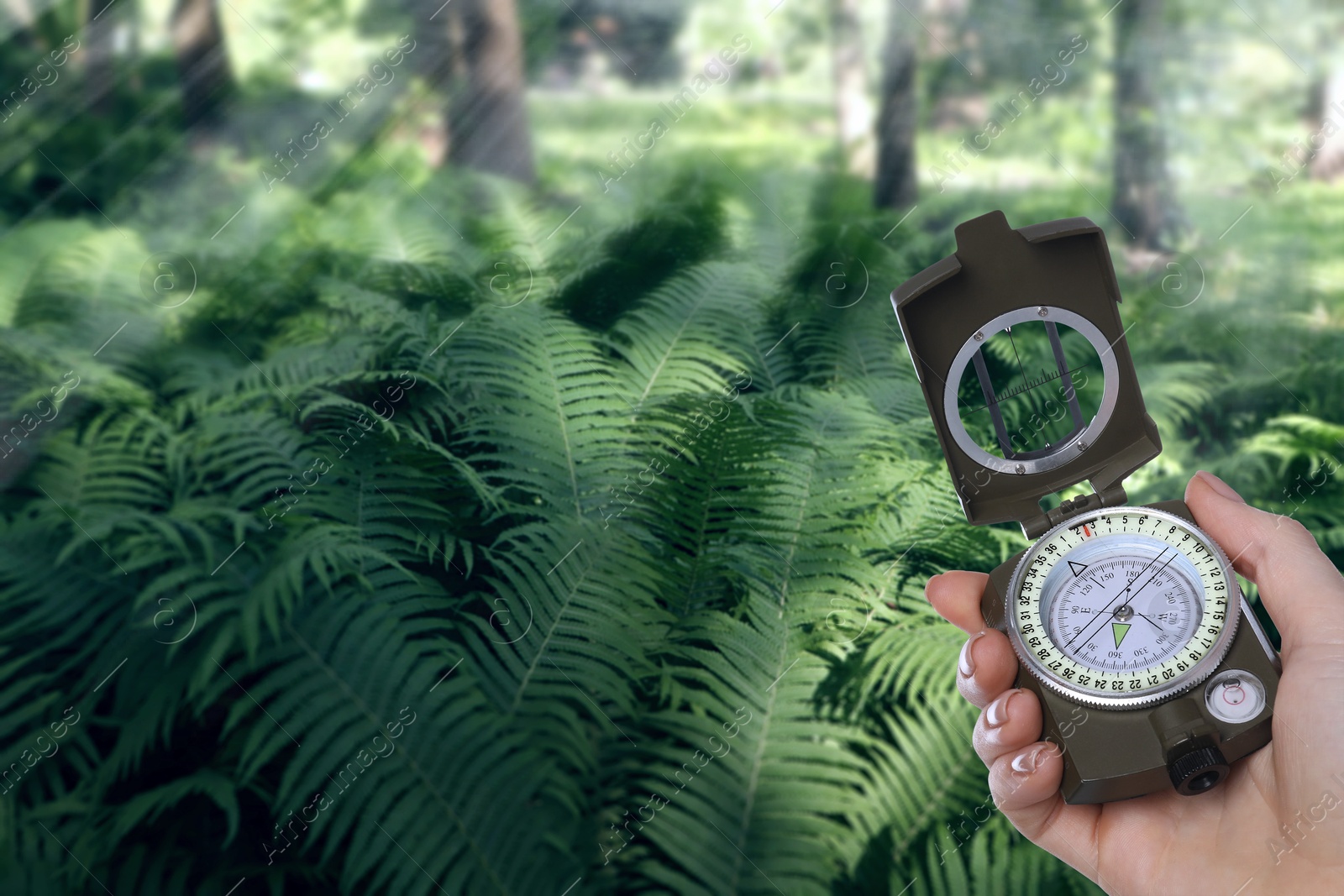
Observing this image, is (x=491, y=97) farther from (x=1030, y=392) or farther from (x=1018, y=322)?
(x=1018, y=322)

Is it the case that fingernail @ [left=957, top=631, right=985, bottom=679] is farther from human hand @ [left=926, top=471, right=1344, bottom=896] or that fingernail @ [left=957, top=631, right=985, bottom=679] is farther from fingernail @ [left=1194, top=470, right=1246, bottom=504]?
fingernail @ [left=1194, top=470, right=1246, bottom=504]

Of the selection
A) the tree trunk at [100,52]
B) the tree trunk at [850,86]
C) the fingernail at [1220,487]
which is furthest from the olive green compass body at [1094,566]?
the tree trunk at [100,52]

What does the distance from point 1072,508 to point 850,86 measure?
476cm

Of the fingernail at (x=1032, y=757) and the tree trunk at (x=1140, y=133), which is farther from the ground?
the fingernail at (x=1032, y=757)

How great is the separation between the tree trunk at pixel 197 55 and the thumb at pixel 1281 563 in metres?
5.06

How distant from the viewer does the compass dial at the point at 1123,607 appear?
1155 mm

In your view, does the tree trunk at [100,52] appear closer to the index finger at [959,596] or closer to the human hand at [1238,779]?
the index finger at [959,596]

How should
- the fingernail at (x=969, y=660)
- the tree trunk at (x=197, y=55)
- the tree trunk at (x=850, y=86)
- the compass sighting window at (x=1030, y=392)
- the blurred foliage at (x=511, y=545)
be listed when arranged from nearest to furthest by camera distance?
the fingernail at (x=969, y=660) → the blurred foliage at (x=511, y=545) → the compass sighting window at (x=1030, y=392) → the tree trunk at (x=197, y=55) → the tree trunk at (x=850, y=86)

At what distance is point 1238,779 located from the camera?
4.02 feet

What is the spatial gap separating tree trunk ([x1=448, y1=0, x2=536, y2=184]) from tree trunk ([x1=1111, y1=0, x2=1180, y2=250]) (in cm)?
344

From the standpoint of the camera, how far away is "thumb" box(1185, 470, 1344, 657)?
1180 millimetres

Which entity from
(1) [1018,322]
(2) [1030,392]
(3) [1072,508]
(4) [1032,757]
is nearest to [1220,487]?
(3) [1072,508]

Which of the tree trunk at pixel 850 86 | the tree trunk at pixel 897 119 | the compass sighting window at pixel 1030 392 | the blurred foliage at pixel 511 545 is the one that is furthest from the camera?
the tree trunk at pixel 850 86

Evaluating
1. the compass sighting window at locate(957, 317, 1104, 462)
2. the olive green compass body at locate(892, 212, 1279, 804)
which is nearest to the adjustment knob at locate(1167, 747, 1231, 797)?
the olive green compass body at locate(892, 212, 1279, 804)
